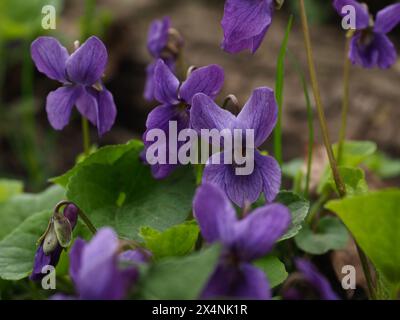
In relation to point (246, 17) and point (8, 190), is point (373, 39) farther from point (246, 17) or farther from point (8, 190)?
point (8, 190)

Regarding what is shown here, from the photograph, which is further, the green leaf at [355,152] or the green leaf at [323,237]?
the green leaf at [355,152]

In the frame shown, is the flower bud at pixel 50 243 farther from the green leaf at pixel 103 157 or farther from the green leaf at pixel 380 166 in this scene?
the green leaf at pixel 380 166

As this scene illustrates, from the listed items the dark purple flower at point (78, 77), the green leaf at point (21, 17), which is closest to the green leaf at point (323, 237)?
the dark purple flower at point (78, 77)

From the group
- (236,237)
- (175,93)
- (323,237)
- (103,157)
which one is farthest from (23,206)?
(236,237)
